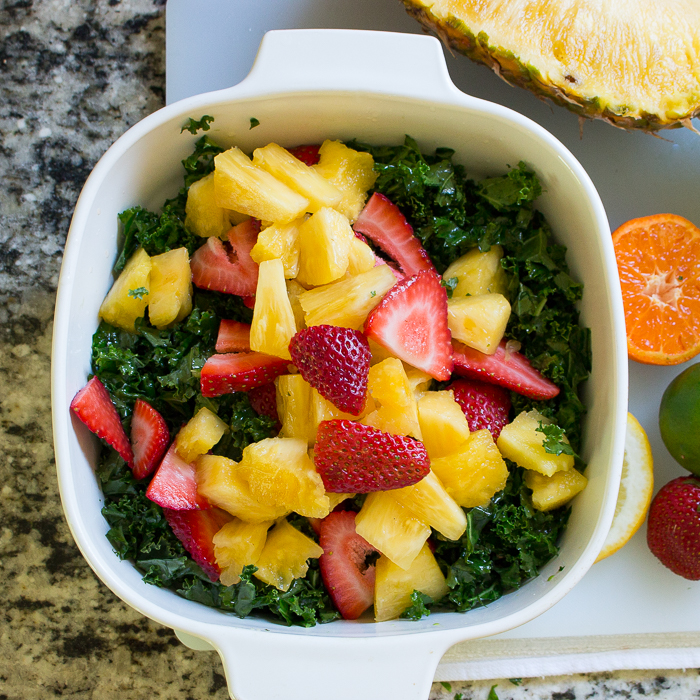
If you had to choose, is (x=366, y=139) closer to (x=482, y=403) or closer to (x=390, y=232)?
(x=390, y=232)

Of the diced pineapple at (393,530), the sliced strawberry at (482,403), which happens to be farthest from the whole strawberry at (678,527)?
the diced pineapple at (393,530)

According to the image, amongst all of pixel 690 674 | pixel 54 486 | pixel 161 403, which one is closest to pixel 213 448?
pixel 161 403

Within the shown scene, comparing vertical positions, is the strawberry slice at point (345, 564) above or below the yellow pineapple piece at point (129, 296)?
below

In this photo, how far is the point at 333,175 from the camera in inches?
44.1

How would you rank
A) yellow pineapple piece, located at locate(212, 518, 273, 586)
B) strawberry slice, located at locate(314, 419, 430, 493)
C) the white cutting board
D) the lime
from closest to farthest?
strawberry slice, located at locate(314, 419, 430, 493) → yellow pineapple piece, located at locate(212, 518, 273, 586) → the lime → the white cutting board

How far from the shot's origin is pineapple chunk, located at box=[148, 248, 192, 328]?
Answer: 3.63ft

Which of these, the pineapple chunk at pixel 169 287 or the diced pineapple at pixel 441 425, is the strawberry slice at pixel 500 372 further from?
the pineapple chunk at pixel 169 287

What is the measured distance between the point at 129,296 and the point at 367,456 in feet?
1.58

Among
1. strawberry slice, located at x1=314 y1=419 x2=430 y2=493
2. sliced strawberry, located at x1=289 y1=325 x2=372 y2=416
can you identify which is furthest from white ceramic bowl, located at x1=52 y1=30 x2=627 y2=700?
sliced strawberry, located at x1=289 y1=325 x2=372 y2=416

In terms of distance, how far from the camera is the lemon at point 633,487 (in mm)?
1243

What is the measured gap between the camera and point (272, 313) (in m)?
1.03

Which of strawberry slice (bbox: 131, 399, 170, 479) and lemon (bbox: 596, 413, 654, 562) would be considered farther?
lemon (bbox: 596, 413, 654, 562)

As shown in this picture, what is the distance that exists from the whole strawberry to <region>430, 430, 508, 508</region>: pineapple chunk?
38cm

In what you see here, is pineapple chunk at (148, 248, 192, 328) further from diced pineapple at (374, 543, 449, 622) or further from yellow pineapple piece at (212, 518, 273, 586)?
diced pineapple at (374, 543, 449, 622)
